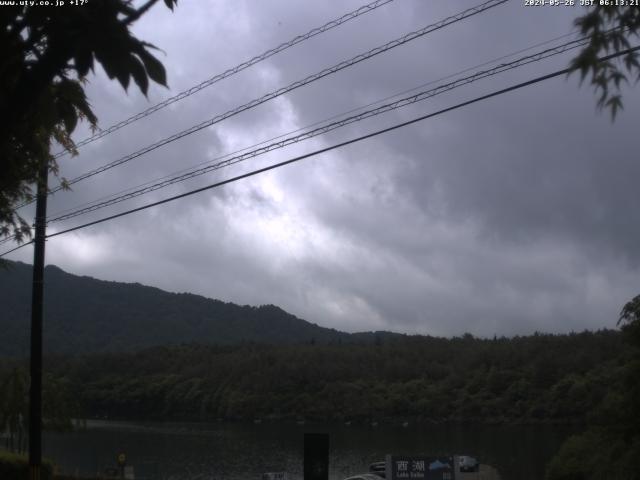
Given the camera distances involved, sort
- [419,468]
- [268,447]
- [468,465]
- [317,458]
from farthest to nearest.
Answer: [268,447], [468,465], [419,468], [317,458]

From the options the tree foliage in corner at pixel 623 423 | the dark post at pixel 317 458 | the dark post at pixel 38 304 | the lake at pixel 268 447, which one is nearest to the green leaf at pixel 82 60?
the dark post at pixel 317 458

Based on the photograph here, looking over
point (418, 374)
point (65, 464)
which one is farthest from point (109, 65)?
point (418, 374)

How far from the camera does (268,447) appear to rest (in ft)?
249

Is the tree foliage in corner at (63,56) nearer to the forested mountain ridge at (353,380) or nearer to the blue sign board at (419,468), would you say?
the blue sign board at (419,468)

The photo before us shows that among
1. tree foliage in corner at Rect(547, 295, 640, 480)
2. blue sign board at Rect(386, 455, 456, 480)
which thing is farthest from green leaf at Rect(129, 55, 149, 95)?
blue sign board at Rect(386, 455, 456, 480)

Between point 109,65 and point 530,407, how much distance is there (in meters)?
93.7

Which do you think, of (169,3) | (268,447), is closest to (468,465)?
(268,447)

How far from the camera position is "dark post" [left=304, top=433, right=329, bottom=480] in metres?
15.1

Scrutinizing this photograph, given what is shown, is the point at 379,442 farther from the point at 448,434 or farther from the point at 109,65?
the point at 109,65

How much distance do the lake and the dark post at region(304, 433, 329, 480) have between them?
2971cm

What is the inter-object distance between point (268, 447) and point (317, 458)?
62.7 m

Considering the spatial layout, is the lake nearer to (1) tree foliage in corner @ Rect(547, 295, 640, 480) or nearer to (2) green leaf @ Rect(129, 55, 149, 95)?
(1) tree foliage in corner @ Rect(547, 295, 640, 480)

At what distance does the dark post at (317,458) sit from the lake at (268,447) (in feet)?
97.5

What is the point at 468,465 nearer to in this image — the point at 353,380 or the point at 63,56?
the point at 63,56
